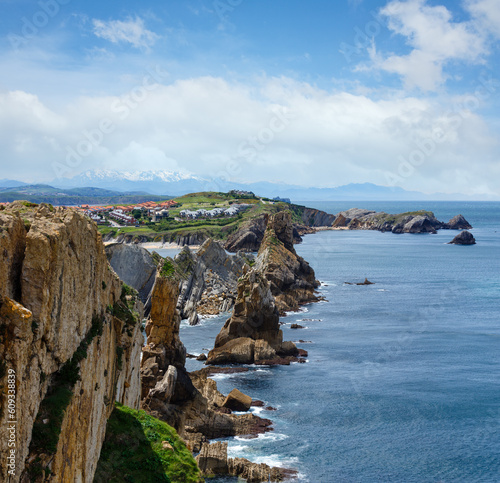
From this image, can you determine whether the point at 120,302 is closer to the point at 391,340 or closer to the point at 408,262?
the point at 391,340

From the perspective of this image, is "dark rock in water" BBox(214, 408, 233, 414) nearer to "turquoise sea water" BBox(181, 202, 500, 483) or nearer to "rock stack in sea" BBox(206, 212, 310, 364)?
"turquoise sea water" BBox(181, 202, 500, 483)

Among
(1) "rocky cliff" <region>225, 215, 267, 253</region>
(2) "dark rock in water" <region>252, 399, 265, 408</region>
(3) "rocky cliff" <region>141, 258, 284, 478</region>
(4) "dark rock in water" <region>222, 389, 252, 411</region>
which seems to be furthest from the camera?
(1) "rocky cliff" <region>225, 215, 267, 253</region>

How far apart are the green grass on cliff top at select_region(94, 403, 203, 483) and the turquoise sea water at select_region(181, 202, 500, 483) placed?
39.7 ft

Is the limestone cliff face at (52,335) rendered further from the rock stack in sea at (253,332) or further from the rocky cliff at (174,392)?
the rock stack in sea at (253,332)

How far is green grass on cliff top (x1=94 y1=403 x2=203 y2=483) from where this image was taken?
26.9 metres

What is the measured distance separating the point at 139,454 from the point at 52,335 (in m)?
13.4

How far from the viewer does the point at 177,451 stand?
3231 cm

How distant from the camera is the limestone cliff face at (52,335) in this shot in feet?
51.8

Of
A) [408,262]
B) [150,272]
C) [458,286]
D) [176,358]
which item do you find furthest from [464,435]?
[408,262]

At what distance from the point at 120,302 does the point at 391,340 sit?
53631 millimetres

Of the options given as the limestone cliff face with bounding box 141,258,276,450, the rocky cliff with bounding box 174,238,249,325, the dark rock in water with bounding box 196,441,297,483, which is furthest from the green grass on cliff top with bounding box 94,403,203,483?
the rocky cliff with bounding box 174,238,249,325

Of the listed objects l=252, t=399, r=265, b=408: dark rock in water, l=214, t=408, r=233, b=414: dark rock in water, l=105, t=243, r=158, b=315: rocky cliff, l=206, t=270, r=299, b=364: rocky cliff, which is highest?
l=105, t=243, r=158, b=315: rocky cliff

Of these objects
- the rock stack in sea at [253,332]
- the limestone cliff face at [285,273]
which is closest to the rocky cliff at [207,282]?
the limestone cliff face at [285,273]

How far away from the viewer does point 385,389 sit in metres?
58.0
